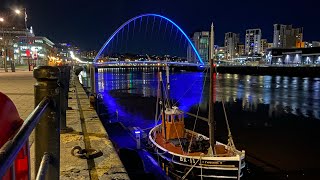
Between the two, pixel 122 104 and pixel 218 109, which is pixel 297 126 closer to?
pixel 218 109

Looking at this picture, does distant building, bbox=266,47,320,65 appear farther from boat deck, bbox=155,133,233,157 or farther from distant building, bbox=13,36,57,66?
boat deck, bbox=155,133,233,157

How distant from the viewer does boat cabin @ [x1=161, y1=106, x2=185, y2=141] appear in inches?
528

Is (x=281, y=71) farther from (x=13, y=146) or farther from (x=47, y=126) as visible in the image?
(x=13, y=146)

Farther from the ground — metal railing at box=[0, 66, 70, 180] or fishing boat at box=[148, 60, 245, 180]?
metal railing at box=[0, 66, 70, 180]

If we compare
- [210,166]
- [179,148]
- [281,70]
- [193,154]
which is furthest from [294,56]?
[210,166]

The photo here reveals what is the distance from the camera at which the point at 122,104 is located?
37.3 metres

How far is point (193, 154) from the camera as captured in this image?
37.9 feet

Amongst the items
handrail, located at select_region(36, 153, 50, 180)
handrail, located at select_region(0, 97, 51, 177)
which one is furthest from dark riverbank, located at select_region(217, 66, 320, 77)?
handrail, located at select_region(0, 97, 51, 177)

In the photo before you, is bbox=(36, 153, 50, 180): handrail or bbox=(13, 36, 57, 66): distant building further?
bbox=(13, 36, 57, 66): distant building

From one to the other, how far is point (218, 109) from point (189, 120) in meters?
7.68

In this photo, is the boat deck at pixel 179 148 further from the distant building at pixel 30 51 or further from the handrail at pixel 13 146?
the distant building at pixel 30 51

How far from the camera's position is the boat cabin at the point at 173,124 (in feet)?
44.0

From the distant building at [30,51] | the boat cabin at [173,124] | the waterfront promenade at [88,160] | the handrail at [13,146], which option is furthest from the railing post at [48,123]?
the distant building at [30,51]

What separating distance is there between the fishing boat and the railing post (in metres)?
9.03
